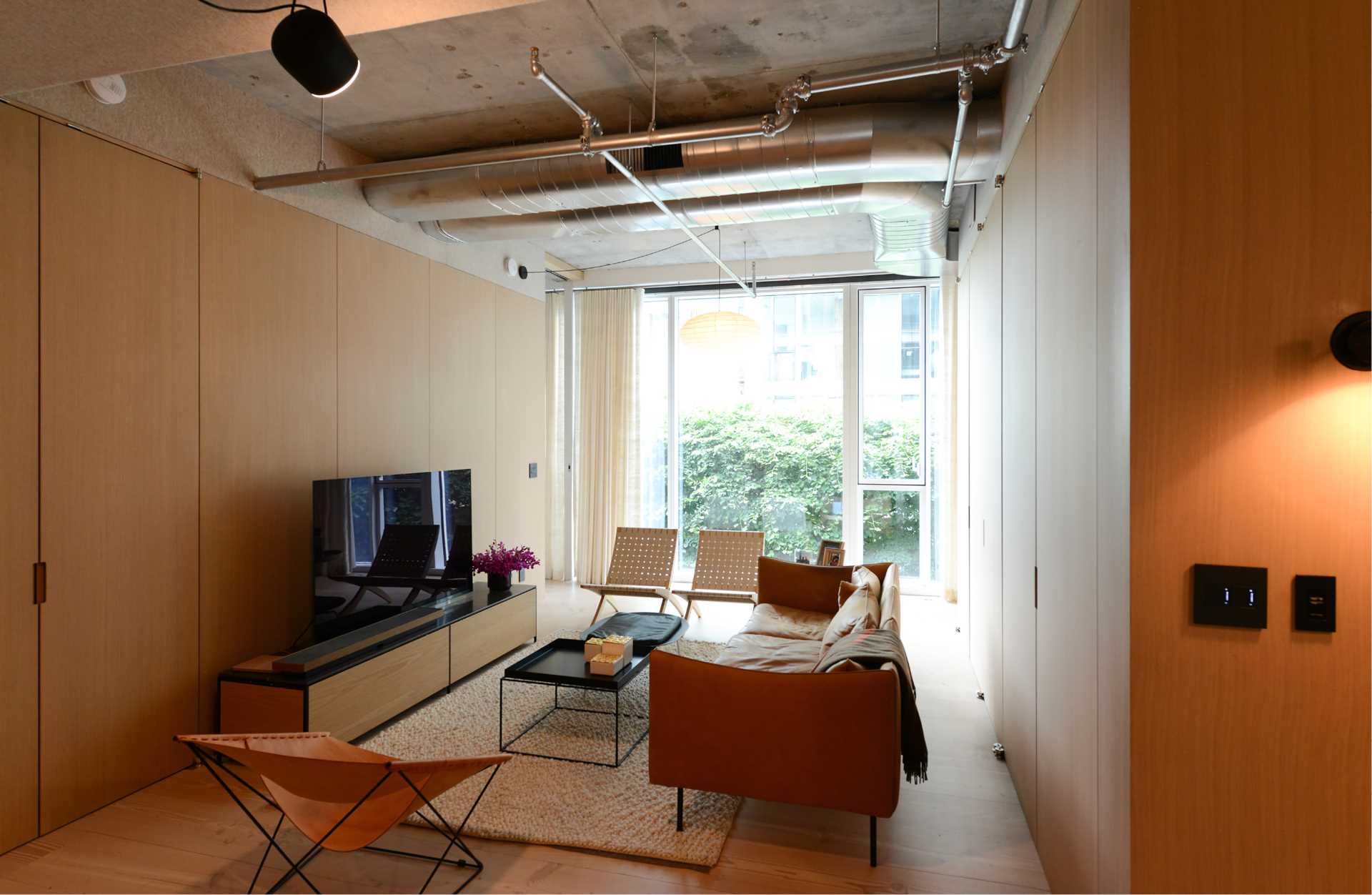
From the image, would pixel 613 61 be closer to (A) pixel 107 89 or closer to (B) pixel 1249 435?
(A) pixel 107 89

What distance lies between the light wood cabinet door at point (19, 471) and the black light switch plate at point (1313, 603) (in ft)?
12.9

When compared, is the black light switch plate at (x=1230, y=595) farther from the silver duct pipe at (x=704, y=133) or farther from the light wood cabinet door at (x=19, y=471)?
the light wood cabinet door at (x=19, y=471)

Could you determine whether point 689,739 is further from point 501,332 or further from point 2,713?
point 501,332

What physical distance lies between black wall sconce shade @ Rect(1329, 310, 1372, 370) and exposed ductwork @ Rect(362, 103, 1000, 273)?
2411 mm

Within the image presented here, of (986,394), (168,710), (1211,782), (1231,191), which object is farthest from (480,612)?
(1231,191)

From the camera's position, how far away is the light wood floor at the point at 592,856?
2.44 meters

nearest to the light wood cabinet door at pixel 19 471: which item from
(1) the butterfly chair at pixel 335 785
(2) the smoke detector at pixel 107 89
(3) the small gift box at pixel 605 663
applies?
(2) the smoke detector at pixel 107 89

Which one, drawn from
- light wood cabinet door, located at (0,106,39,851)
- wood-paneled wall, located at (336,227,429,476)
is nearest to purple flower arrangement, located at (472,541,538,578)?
wood-paneled wall, located at (336,227,429,476)

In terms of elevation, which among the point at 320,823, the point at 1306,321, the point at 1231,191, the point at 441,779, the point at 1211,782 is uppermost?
the point at 1231,191

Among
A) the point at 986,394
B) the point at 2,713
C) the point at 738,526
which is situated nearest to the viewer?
the point at 2,713

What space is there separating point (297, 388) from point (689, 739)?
2860mm

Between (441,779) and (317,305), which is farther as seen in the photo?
(317,305)

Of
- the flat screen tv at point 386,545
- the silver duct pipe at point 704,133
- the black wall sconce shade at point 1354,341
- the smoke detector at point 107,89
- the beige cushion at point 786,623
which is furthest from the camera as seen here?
the beige cushion at point 786,623

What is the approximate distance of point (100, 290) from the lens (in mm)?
2953
